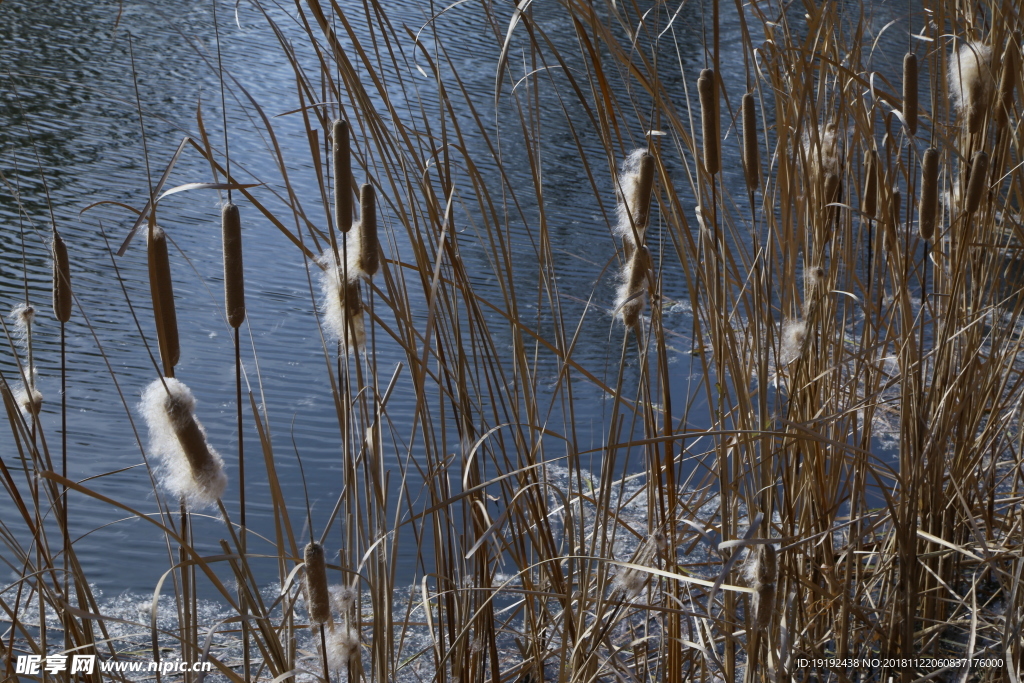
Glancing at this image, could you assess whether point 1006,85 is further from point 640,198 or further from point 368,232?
point 368,232

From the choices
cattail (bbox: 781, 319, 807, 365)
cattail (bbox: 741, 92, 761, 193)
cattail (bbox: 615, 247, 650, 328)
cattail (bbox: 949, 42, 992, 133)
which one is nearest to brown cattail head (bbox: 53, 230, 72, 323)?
cattail (bbox: 615, 247, 650, 328)

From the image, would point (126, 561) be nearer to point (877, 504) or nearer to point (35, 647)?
point (35, 647)

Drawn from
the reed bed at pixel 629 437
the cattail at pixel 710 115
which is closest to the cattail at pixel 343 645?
the reed bed at pixel 629 437

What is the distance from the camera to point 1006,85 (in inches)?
33.6

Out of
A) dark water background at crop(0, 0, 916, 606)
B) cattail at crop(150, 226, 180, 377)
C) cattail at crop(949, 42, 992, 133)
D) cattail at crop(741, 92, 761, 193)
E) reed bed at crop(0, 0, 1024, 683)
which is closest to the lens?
cattail at crop(150, 226, 180, 377)

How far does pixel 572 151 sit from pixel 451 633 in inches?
85.1

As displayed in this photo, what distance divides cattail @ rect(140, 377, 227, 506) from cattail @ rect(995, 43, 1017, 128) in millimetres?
788

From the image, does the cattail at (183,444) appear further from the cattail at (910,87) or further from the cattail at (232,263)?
the cattail at (910,87)

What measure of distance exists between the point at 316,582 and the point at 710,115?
424mm

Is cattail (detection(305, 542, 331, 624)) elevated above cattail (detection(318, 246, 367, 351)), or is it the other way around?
cattail (detection(318, 246, 367, 351))

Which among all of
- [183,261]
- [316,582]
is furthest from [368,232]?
[183,261]

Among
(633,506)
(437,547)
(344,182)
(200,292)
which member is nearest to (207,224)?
(200,292)

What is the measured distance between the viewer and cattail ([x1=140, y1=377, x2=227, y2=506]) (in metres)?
0.46

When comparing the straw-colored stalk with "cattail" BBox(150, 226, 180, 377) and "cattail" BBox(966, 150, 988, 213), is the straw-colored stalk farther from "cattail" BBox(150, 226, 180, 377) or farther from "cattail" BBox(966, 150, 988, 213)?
"cattail" BBox(966, 150, 988, 213)
